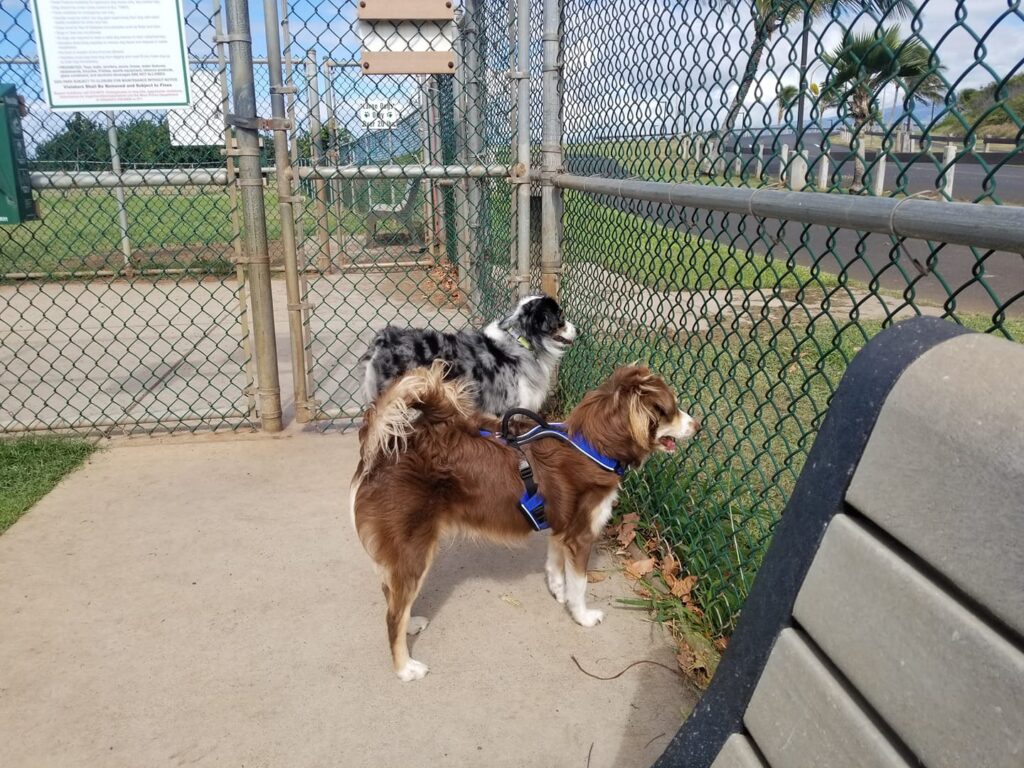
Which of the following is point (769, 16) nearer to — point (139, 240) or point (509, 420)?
point (509, 420)

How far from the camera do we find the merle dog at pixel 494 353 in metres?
4.57

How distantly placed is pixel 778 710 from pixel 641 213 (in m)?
2.69

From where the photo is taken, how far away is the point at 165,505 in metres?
4.12

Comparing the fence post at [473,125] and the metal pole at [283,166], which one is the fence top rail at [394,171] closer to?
the metal pole at [283,166]

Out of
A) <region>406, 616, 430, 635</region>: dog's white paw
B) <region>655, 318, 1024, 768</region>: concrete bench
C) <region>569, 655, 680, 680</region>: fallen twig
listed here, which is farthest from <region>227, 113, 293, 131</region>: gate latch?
<region>655, 318, 1024, 768</region>: concrete bench

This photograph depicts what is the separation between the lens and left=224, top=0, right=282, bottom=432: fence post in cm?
445

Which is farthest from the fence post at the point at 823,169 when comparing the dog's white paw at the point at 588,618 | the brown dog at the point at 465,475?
the dog's white paw at the point at 588,618

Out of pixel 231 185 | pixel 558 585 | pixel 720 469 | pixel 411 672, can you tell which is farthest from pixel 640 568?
pixel 231 185

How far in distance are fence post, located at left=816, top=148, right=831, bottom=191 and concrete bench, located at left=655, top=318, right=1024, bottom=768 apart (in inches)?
40.6

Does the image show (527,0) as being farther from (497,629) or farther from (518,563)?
(497,629)

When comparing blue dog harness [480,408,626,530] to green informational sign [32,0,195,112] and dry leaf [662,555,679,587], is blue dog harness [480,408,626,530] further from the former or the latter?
green informational sign [32,0,195,112]

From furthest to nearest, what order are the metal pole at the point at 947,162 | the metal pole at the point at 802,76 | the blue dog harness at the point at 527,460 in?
the blue dog harness at the point at 527,460
the metal pole at the point at 802,76
the metal pole at the point at 947,162

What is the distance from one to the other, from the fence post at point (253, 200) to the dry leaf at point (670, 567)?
2.80m

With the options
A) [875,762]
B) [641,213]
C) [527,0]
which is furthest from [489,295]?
[875,762]
